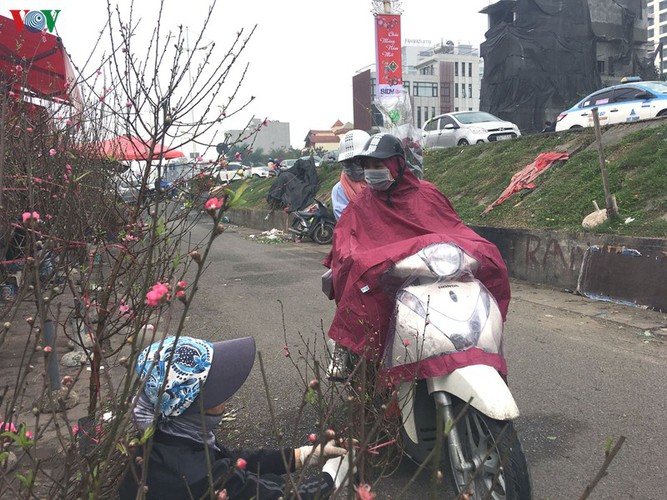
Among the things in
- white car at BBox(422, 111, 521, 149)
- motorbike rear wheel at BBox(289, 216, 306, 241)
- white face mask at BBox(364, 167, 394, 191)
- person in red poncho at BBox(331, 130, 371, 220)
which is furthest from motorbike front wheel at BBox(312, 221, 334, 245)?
white face mask at BBox(364, 167, 394, 191)

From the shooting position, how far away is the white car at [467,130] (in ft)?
56.2

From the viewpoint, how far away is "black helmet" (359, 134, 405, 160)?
323cm

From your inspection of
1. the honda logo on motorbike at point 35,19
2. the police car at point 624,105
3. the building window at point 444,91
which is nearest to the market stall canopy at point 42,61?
the honda logo on motorbike at point 35,19

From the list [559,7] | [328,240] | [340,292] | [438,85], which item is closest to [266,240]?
[328,240]

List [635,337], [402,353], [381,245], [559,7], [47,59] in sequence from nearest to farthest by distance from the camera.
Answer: [402,353]
[381,245]
[47,59]
[635,337]
[559,7]

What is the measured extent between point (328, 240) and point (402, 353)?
39.1 ft

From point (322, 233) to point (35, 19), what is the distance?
9.80m

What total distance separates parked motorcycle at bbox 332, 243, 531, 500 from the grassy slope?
127 inches

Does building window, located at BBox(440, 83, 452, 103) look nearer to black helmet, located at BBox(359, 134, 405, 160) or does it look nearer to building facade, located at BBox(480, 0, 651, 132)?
building facade, located at BBox(480, 0, 651, 132)

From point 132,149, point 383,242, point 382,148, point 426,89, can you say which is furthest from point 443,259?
point 426,89

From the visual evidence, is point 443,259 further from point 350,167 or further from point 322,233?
point 322,233

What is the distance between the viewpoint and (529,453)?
3.22 meters

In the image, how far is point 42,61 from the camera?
16.2ft

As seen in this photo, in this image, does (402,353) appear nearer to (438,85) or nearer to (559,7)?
(559,7)
